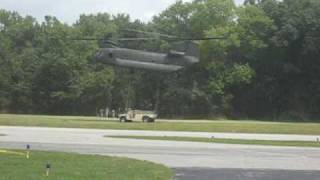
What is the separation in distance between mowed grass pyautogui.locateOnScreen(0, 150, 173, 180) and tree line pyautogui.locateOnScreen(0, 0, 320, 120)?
72.5m

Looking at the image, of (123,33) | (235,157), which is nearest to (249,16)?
(123,33)

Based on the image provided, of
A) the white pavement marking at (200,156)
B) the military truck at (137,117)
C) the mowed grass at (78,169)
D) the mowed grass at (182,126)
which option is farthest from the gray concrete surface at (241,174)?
the military truck at (137,117)

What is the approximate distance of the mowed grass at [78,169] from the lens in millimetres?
15234

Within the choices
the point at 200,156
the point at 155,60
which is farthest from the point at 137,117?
the point at 200,156

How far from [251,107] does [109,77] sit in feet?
69.9

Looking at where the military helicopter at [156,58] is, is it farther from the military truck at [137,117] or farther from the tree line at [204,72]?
the tree line at [204,72]

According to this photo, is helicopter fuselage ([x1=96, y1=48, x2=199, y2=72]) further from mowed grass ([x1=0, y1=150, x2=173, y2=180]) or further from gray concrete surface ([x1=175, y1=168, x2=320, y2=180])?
gray concrete surface ([x1=175, y1=168, x2=320, y2=180])

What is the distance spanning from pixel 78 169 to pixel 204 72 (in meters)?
83.0

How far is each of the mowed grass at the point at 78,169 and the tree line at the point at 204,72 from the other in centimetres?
7249

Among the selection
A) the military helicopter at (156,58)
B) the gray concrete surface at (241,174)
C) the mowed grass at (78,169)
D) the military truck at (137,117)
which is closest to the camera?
the mowed grass at (78,169)

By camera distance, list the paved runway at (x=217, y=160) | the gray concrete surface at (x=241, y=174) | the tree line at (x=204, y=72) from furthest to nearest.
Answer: the tree line at (x=204, y=72)
the paved runway at (x=217, y=160)
the gray concrete surface at (x=241, y=174)

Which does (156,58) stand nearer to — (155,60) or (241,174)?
(155,60)

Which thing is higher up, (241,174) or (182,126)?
(182,126)

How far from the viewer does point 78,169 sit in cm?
1703
